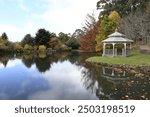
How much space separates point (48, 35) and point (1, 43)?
15.2m

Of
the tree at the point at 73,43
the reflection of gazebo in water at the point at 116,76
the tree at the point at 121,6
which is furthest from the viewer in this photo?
the tree at the point at 73,43

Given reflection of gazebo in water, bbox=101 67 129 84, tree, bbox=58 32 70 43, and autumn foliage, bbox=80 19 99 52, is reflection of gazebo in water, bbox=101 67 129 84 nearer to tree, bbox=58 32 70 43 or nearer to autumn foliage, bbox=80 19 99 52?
autumn foliage, bbox=80 19 99 52

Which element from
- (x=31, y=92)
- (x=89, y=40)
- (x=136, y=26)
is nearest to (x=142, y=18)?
(x=136, y=26)

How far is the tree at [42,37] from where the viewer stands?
70.1 metres

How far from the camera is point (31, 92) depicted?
1245cm

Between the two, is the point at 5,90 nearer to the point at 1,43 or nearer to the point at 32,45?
the point at 1,43

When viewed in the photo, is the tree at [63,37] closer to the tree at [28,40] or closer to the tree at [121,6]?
the tree at [28,40]

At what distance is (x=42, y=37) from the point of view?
230ft

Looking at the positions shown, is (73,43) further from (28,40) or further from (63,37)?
(28,40)

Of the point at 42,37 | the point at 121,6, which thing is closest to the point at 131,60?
the point at 121,6

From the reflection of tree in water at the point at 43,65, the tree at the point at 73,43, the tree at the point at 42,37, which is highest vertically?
the tree at the point at 42,37

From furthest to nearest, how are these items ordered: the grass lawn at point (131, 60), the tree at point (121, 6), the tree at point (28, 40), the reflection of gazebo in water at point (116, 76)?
the tree at point (28, 40)
the tree at point (121, 6)
the grass lawn at point (131, 60)
the reflection of gazebo in water at point (116, 76)

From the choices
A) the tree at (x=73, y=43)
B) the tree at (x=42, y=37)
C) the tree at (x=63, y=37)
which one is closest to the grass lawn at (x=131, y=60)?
the tree at (x=42, y=37)

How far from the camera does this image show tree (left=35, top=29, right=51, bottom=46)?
7012 centimetres
